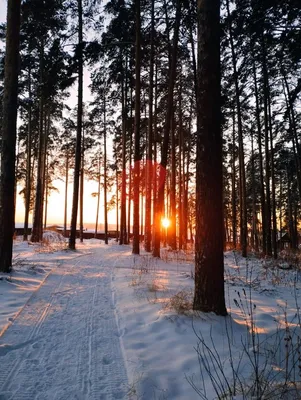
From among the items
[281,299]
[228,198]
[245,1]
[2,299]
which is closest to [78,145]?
[245,1]

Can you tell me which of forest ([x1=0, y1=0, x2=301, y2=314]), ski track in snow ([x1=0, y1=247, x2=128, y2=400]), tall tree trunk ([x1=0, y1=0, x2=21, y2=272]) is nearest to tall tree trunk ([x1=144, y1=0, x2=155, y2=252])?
forest ([x1=0, y1=0, x2=301, y2=314])

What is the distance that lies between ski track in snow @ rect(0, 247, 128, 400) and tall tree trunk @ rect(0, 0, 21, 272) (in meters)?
2.24

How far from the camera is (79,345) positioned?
10.9ft

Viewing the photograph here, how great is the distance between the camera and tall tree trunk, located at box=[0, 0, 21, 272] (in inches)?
274

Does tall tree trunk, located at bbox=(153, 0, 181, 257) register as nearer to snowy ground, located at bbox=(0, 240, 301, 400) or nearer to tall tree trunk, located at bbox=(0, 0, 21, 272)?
snowy ground, located at bbox=(0, 240, 301, 400)

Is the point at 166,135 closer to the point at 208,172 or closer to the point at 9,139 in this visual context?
the point at 9,139

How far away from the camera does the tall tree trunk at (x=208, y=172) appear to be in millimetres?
4152

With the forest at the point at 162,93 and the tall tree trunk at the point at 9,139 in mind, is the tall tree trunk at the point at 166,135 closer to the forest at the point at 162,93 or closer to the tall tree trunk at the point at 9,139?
the forest at the point at 162,93

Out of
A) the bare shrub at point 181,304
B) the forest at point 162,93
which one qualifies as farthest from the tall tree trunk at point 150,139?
the bare shrub at point 181,304

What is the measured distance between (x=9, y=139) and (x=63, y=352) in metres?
5.92

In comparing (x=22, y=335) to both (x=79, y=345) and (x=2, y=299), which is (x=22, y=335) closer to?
(x=79, y=345)

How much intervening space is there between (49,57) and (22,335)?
1408cm

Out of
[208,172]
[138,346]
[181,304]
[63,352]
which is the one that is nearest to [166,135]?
[208,172]

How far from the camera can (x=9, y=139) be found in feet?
23.5
